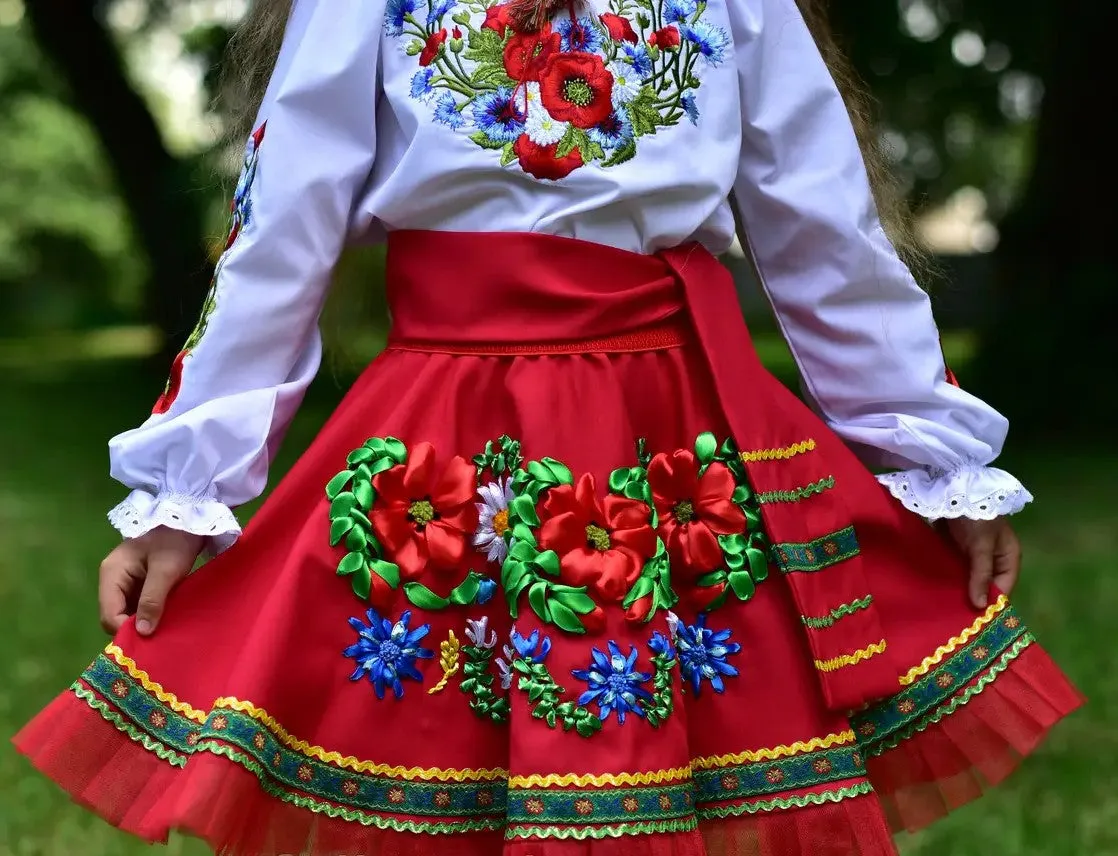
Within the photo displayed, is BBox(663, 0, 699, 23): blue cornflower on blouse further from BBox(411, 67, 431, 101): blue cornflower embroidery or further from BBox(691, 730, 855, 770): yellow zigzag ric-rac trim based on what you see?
BBox(691, 730, 855, 770): yellow zigzag ric-rac trim

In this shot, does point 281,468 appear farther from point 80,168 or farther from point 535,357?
point 80,168

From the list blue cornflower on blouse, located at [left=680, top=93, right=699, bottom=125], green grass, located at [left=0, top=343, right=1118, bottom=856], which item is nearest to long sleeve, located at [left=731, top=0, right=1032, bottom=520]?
blue cornflower on blouse, located at [left=680, top=93, right=699, bottom=125]

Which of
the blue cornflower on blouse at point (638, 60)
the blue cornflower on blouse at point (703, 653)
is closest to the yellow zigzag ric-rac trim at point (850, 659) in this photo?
the blue cornflower on blouse at point (703, 653)

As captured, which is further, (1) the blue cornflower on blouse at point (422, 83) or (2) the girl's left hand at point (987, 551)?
(2) the girl's left hand at point (987, 551)

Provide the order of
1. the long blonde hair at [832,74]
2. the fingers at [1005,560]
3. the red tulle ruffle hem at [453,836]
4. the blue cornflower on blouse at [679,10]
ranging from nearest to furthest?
the red tulle ruffle hem at [453,836] → the blue cornflower on blouse at [679,10] → the fingers at [1005,560] → the long blonde hair at [832,74]

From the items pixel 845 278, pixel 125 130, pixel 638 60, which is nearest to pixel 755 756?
pixel 845 278

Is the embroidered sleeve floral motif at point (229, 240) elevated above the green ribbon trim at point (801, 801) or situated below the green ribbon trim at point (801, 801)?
above

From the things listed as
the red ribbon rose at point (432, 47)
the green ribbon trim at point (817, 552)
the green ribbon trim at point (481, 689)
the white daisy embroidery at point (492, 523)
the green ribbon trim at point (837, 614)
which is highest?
the red ribbon rose at point (432, 47)

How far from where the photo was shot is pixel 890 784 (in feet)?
5.82

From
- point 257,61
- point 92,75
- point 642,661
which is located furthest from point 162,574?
point 92,75

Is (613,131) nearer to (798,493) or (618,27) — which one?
(618,27)

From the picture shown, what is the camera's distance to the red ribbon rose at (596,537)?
5.13 ft

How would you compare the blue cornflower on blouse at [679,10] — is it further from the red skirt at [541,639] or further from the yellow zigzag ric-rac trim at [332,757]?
the yellow zigzag ric-rac trim at [332,757]

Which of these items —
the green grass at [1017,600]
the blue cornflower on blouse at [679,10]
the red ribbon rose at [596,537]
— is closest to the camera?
the red ribbon rose at [596,537]
